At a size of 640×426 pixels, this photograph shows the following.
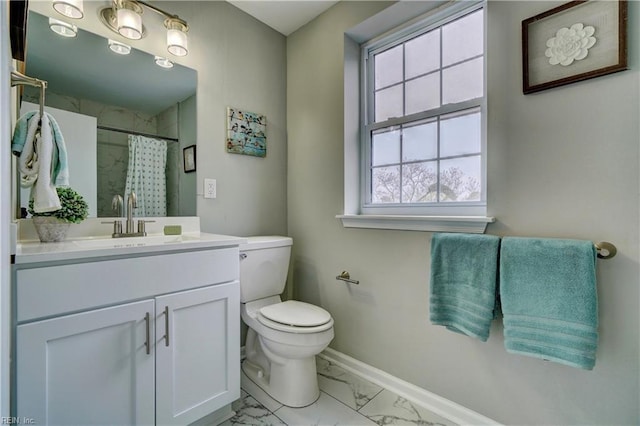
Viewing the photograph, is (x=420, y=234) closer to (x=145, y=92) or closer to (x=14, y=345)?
(x=14, y=345)

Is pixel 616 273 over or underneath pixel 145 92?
underneath

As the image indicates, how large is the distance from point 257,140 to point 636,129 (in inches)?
73.5

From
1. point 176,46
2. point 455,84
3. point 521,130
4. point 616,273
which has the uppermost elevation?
point 176,46

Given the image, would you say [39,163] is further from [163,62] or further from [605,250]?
[605,250]

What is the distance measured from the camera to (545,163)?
1.15 meters

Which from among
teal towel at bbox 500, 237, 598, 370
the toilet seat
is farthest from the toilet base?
teal towel at bbox 500, 237, 598, 370

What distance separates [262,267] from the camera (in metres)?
1.77

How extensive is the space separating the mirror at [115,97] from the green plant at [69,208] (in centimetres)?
18

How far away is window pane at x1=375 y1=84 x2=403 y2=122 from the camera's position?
1760 mm

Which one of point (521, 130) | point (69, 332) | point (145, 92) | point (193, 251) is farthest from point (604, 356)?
point (145, 92)

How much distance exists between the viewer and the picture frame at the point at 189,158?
1.75 m

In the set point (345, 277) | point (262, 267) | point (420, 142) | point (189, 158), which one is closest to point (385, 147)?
point (420, 142)

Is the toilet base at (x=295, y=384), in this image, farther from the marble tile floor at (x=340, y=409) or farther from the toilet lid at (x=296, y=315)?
the toilet lid at (x=296, y=315)

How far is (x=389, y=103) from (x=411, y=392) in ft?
5.43
